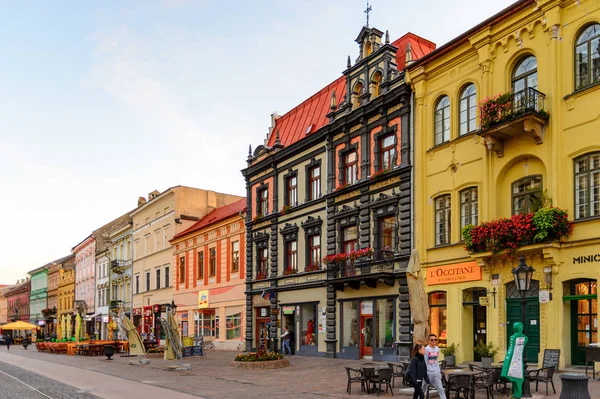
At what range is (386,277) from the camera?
26.6 metres

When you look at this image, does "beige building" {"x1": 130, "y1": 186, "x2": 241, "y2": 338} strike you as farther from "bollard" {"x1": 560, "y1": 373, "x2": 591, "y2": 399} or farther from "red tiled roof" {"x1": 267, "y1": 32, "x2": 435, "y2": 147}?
"bollard" {"x1": 560, "y1": 373, "x2": 591, "y2": 399}

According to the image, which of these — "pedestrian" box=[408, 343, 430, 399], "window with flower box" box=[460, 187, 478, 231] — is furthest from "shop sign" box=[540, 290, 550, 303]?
"pedestrian" box=[408, 343, 430, 399]

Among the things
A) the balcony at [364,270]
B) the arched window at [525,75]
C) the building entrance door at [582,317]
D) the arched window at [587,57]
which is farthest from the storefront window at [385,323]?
the arched window at [587,57]

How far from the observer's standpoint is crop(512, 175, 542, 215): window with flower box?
21.0 m

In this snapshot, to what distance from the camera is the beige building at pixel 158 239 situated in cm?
5038

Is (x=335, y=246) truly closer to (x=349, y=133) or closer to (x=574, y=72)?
(x=349, y=133)

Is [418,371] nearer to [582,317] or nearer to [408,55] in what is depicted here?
[582,317]

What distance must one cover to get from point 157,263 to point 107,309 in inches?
634

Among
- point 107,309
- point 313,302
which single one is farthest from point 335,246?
point 107,309

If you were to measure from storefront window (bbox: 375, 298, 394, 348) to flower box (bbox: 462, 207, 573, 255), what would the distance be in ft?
19.2

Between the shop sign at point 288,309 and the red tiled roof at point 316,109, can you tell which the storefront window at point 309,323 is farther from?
the red tiled roof at point 316,109

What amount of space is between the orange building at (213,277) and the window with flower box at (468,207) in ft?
62.5

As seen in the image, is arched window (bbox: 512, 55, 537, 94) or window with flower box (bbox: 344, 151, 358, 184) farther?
window with flower box (bbox: 344, 151, 358, 184)

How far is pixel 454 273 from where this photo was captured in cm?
2383
